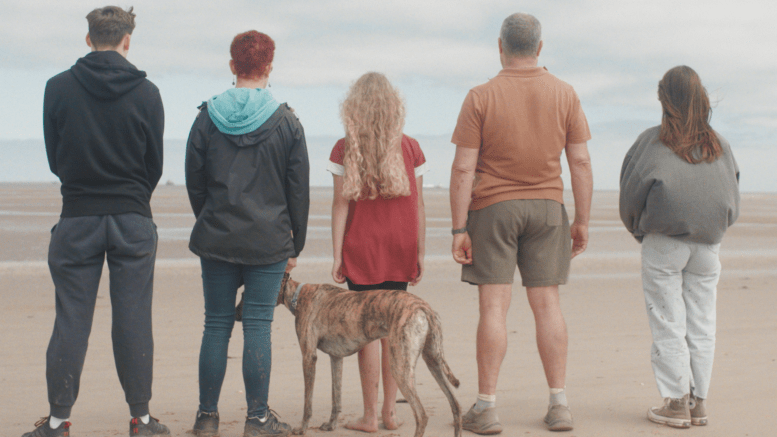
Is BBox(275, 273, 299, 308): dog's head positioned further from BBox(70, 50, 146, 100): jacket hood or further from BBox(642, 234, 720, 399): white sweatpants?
BBox(642, 234, 720, 399): white sweatpants

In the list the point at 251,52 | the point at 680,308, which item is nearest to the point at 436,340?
the point at 680,308

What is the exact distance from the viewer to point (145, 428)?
359cm

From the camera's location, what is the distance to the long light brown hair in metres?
3.95

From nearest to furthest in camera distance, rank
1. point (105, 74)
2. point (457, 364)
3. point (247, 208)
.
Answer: point (105, 74)
point (247, 208)
point (457, 364)

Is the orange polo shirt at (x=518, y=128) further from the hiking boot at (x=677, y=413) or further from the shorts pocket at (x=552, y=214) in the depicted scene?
the hiking boot at (x=677, y=413)

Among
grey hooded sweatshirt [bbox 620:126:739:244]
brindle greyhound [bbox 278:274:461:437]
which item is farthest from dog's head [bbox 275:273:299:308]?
grey hooded sweatshirt [bbox 620:126:739:244]

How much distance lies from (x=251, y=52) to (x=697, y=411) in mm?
3359

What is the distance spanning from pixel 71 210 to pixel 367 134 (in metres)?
1.60

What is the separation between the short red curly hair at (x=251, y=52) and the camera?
11.9ft

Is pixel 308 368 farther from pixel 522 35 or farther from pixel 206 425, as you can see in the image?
pixel 522 35

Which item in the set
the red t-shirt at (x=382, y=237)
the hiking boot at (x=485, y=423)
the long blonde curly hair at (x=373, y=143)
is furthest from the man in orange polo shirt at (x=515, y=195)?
the long blonde curly hair at (x=373, y=143)

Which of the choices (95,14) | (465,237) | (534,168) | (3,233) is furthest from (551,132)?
(3,233)

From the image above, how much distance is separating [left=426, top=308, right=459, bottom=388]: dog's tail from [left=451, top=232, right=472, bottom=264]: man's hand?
49 centimetres

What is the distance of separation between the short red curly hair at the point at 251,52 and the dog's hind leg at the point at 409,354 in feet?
5.20
